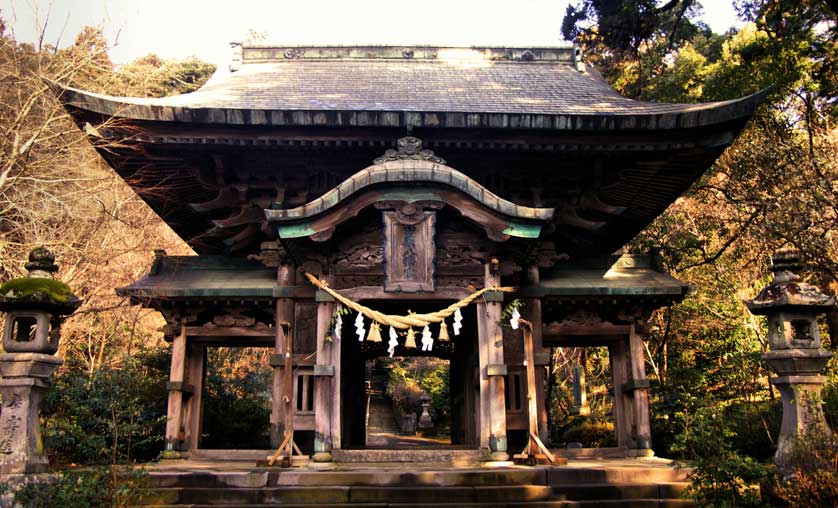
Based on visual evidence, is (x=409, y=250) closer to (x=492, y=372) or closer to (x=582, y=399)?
(x=492, y=372)

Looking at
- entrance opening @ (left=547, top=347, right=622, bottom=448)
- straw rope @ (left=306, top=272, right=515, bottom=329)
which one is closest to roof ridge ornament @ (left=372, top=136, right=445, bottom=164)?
straw rope @ (left=306, top=272, right=515, bottom=329)

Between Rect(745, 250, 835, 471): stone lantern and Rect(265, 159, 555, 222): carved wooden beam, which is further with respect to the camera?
Rect(265, 159, 555, 222): carved wooden beam

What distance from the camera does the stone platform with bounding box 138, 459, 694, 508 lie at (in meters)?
7.17

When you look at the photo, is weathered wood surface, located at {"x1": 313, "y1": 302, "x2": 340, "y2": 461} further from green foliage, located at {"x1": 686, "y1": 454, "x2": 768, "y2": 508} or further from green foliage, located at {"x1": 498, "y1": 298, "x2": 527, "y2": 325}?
green foliage, located at {"x1": 686, "y1": 454, "x2": 768, "y2": 508}

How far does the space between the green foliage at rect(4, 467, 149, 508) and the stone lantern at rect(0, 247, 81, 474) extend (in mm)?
772

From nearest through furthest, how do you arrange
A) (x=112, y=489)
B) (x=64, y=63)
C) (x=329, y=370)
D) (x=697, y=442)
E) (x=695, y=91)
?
(x=112, y=489), (x=697, y=442), (x=329, y=370), (x=64, y=63), (x=695, y=91)

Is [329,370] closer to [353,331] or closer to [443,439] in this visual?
[353,331]

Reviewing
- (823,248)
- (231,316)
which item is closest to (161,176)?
(231,316)

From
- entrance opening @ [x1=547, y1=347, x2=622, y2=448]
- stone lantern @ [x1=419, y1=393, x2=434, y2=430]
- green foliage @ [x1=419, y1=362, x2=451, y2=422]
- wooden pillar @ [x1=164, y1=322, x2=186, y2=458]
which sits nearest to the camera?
wooden pillar @ [x1=164, y1=322, x2=186, y2=458]

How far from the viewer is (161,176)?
431 inches

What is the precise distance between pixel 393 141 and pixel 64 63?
26.4ft

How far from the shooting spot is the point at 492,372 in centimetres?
898

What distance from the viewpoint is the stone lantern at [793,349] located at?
721cm

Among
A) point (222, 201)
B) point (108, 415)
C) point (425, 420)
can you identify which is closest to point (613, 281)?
point (222, 201)
